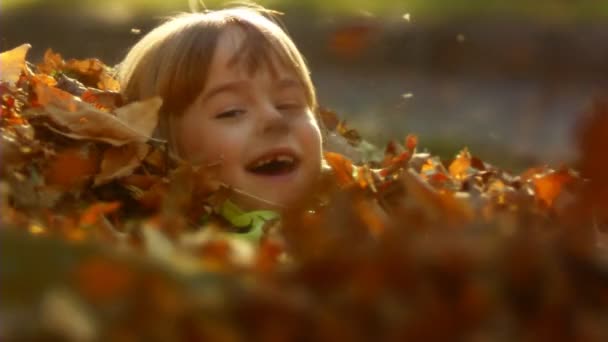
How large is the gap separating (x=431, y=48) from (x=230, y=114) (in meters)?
5.77

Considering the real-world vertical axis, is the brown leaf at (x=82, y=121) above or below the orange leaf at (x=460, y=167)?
above

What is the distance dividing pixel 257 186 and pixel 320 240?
1369 millimetres

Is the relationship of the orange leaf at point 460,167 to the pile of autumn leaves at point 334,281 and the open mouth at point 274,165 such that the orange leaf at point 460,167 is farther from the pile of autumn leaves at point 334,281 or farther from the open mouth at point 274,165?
the pile of autumn leaves at point 334,281

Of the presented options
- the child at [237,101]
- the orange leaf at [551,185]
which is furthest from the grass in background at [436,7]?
the orange leaf at [551,185]

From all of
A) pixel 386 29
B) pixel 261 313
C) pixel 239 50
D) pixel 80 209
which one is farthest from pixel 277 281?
pixel 386 29

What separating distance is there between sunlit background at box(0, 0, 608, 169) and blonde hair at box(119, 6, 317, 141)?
389 centimetres

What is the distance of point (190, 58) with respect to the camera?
8.47 feet

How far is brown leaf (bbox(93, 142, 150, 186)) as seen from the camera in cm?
210

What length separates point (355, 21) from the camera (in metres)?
8.24

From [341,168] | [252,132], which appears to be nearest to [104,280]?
[341,168]

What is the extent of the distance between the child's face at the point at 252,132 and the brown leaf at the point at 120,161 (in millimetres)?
229

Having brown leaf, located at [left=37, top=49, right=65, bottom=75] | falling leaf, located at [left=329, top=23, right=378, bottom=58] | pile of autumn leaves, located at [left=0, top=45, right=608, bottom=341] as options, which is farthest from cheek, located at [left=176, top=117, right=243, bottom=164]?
falling leaf, located at [left=329, top=23, right=378, bottom=58]

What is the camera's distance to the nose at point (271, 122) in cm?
246

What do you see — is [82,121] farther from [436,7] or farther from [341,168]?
[436,7]
